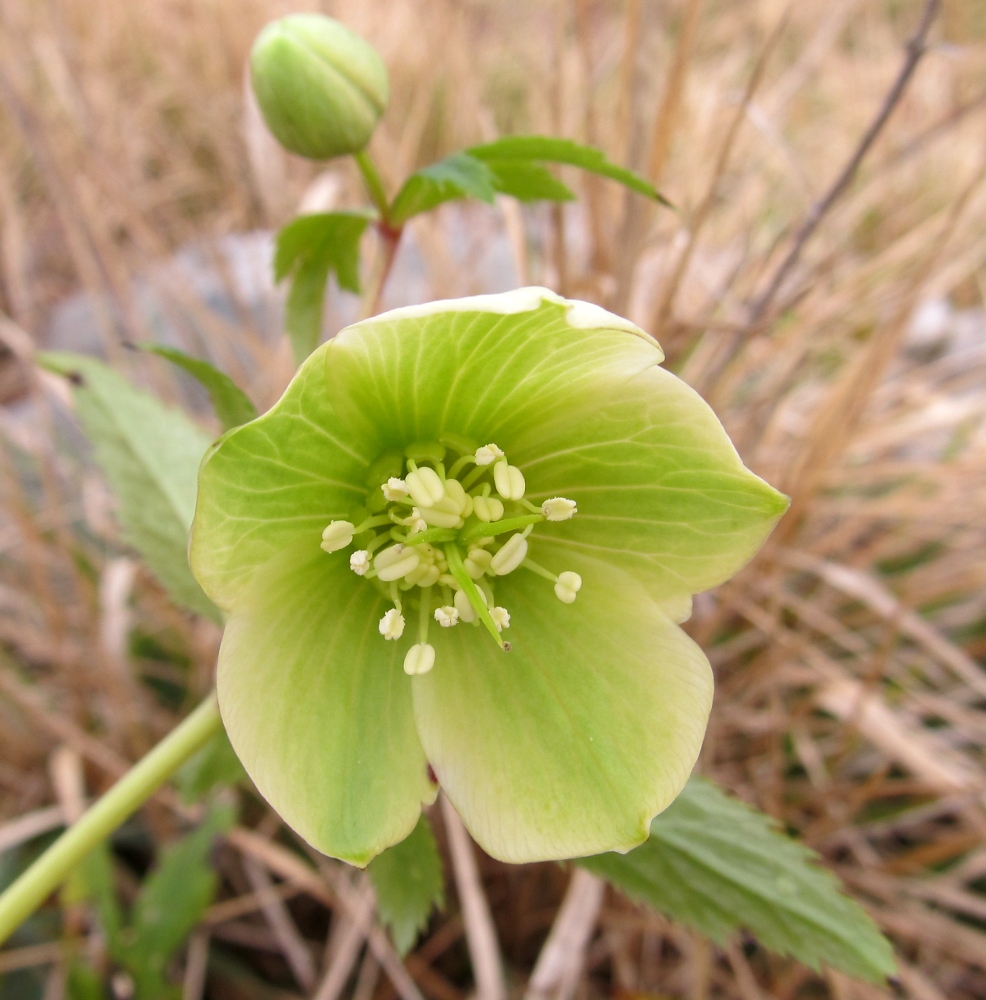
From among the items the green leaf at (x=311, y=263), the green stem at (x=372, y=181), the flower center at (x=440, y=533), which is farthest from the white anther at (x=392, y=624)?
the green stem at (x=372, y=181)

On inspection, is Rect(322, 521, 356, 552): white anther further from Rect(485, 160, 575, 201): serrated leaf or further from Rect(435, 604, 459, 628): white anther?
Rect(485, 160, 575, 201): serrated leaf

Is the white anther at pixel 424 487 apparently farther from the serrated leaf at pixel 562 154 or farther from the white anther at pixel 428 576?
the serrated leaf at pixel 562 154

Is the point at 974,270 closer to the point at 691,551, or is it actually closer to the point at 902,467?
the point at 902,467

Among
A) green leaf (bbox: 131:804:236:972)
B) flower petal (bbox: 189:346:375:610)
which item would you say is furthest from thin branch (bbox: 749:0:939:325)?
green leaf (bbox: 131:804:236:972)

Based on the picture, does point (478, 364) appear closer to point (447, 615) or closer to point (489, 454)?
point (489, 454)

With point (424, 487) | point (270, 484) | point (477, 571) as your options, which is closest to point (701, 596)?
point (477, 571)

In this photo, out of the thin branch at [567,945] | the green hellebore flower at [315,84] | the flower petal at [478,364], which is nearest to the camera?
the flower petal at [478,364]
